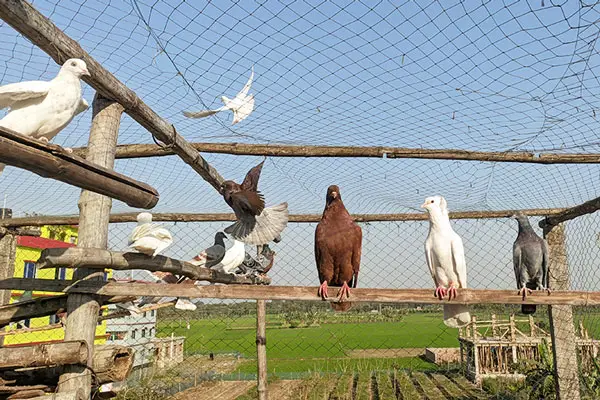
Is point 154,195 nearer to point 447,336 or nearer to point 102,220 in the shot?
point 102,220

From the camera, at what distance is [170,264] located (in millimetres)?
2254

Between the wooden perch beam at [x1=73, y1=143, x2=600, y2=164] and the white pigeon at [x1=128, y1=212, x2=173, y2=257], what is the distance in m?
0.81

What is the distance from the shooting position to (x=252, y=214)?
9.30 feet

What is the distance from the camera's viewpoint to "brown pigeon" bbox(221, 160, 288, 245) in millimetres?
2775

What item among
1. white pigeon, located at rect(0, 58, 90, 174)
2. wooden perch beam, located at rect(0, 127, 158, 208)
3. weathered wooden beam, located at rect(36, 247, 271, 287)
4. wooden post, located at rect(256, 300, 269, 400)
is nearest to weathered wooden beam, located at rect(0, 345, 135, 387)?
weathered wooden beam, located at rect(36, 247, 271, 287)

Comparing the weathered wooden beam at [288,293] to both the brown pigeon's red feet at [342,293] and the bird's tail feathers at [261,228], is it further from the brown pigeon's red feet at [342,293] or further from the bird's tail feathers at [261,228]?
the bird's tail feathers at [261,228]

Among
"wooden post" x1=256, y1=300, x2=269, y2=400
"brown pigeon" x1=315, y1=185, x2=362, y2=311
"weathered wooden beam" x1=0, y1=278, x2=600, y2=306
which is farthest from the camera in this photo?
"wooden post" x1=256, y1=300, x2=269, y2=400

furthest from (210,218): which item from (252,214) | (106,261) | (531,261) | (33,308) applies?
(531,261)

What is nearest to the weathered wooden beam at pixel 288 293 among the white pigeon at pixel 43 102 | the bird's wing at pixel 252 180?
the white pigeon at pixel 43 102

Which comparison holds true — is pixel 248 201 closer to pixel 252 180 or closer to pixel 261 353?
pixel 252 180

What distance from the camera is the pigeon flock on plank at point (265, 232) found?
143 cm

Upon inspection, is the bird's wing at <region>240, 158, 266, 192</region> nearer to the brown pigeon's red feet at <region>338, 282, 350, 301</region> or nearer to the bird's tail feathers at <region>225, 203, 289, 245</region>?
the bird's tail feathers at <region>225, 203, 289, 245</region>

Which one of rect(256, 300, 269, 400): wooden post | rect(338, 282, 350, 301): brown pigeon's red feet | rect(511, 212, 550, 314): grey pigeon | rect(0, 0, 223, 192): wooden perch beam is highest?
rect(0, 0, 223, 192): wooden perch beam

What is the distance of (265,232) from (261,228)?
0.04 metres
